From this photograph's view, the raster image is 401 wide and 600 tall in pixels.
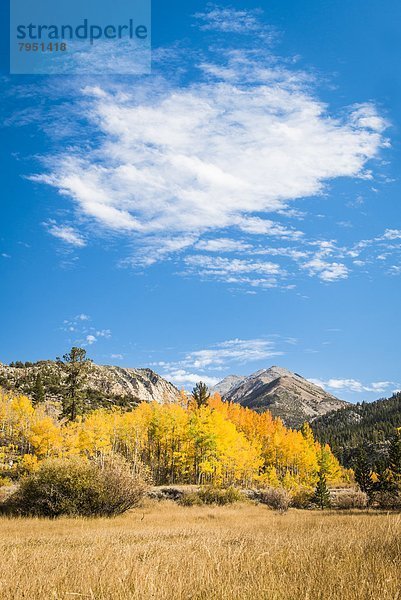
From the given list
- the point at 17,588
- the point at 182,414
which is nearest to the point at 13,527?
the point at 17,588

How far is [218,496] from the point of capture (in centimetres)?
3534

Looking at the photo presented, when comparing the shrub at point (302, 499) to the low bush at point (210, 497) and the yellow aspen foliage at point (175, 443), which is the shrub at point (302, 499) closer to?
the yellow aspen foliage at point (175, 443)

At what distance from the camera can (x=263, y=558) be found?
5.95 m

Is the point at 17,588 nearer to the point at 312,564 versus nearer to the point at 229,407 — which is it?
the point at 312,564

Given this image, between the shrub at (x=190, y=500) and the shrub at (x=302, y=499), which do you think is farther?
the shrub at (x=302, y=499)

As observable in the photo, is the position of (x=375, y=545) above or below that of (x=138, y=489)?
above

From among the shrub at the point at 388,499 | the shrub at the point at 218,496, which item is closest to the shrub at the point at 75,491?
the shrub at the point at 218,496

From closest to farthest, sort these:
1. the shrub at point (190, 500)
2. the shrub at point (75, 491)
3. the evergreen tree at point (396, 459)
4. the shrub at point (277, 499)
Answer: the shrub at point (75, 491) < the shrub at point (190, 500) < the shrub at point (277, 499) < the evergreen tree at point (396, 459)

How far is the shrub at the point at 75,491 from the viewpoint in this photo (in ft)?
77.1

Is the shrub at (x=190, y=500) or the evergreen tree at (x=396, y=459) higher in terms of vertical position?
the evergreen tree at (x=396, y=459)

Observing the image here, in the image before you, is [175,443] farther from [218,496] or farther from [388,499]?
[388,499]

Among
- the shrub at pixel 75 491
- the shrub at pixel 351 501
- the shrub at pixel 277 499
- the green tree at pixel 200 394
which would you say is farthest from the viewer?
the green tree at pixel 200 394

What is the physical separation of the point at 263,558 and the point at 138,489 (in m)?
20.7

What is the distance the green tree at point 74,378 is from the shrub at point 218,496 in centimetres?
2254
